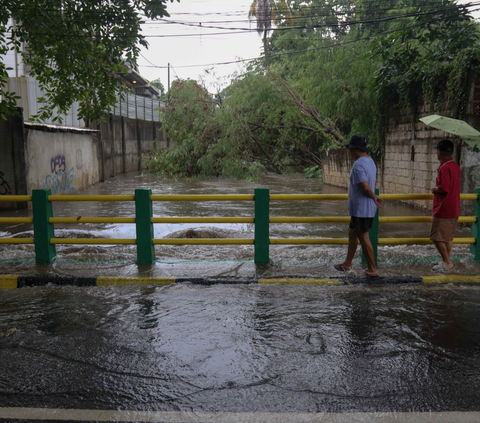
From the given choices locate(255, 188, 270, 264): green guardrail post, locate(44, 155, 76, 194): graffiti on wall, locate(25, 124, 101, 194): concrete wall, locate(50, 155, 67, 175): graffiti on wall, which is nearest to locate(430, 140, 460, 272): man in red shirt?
locate(255, 188, 270, 264): green guardrail post

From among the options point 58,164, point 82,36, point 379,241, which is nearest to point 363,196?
point 379,241

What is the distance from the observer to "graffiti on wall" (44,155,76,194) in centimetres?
1777

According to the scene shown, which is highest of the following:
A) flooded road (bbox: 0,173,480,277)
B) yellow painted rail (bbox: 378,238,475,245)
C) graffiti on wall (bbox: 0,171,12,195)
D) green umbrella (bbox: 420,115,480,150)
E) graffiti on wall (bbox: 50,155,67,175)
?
green umbrella (bbox: 420,115,480,150)

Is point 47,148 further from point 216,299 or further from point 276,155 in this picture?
point 216,299

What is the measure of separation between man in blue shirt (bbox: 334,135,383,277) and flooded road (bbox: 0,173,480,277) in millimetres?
604

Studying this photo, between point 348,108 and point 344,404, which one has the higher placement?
point 348,108

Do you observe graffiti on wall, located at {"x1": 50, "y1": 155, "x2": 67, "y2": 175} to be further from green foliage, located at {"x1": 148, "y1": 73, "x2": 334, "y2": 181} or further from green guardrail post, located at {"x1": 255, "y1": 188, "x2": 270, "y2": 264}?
green guardrail post, located at {"x1": 255, "y1": 188, "x2": 270, "y2": 264}

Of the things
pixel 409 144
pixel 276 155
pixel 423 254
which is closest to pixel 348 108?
pixel 409 144

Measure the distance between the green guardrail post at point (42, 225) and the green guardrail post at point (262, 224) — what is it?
113 inches

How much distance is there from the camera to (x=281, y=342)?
14.3 feet

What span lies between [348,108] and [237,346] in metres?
14.2

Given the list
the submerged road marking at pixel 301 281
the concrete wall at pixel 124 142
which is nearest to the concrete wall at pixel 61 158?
the concrete wall at pixel 124 142

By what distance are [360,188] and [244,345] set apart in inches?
106

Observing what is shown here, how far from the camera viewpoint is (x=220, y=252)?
8875 millimetres
